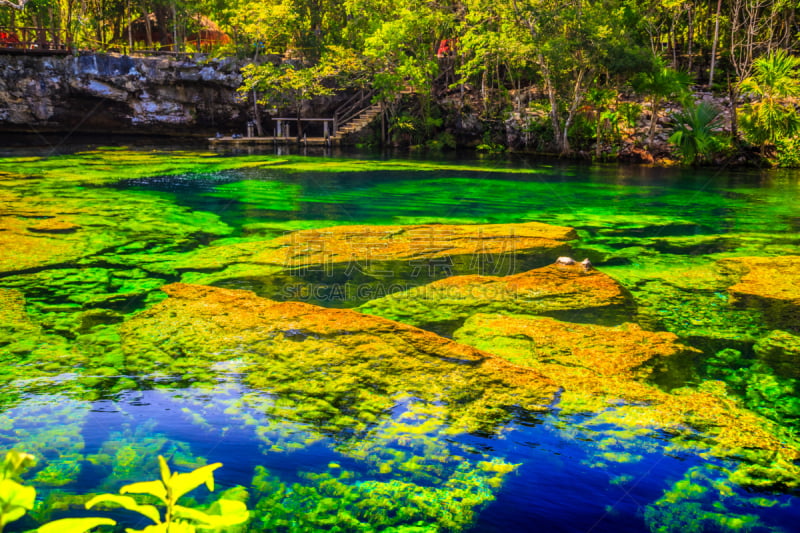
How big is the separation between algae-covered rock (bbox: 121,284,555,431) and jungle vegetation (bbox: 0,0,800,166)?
1655cm

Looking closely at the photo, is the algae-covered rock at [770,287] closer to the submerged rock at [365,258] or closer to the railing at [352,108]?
the submerged rock at [365,258]

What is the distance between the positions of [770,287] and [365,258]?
168 inches

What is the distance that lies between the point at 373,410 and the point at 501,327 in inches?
65.7

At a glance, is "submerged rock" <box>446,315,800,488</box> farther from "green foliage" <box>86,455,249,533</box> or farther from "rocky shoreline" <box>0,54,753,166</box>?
"rocky shoreline" <box>0,54,753,166</box>

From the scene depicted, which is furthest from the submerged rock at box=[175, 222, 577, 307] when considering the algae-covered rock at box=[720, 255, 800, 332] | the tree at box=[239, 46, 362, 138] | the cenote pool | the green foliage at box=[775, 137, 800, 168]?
the tree at box=[239, 46, 362, 138]

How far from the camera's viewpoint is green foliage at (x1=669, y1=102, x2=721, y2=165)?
744 inches

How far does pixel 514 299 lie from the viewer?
5391mm

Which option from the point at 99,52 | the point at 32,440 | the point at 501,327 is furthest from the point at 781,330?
the point at 99,52

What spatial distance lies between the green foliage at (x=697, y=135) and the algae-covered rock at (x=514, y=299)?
15.2m

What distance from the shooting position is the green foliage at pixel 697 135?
18891 mm

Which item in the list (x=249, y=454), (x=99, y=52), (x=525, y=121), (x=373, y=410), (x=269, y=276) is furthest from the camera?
(x=99, y=52)

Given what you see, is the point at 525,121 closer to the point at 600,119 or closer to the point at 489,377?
the point at 600,119

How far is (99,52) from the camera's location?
2702cm

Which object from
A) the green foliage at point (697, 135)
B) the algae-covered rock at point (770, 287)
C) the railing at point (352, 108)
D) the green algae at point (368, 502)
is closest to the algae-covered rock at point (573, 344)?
the algae-covered rock at point (770, 287)
